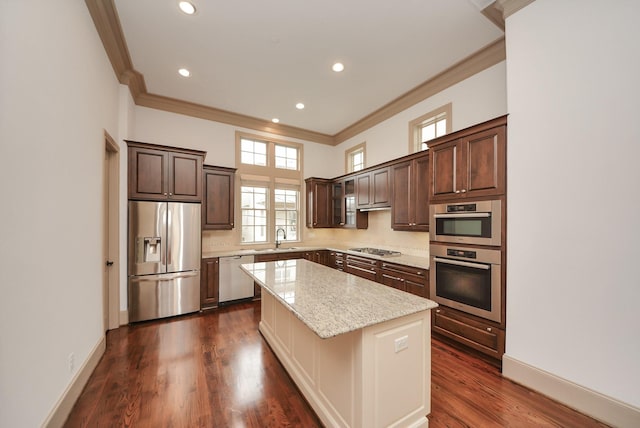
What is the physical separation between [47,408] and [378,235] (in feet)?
14.6

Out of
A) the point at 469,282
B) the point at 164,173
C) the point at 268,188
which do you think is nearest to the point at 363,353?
the point at 469,282

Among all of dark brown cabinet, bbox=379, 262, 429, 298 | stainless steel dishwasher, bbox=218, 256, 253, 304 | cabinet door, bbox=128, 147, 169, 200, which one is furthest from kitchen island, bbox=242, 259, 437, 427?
cabinet door, bbox=128, 147, 169, 200

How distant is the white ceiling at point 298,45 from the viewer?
2.38m

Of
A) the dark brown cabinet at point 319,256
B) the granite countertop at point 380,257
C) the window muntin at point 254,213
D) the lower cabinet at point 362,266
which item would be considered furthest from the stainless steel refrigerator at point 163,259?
the lower cabinet at point 362,266

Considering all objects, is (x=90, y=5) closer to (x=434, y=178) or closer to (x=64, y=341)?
(x=64, y=341)

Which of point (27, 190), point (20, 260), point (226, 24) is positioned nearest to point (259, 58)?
point (226, 24)

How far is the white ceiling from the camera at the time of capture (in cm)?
238

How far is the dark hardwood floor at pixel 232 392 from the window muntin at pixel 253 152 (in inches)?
138

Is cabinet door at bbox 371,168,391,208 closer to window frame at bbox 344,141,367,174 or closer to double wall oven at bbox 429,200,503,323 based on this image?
window frame at bbox 344,141,367,174

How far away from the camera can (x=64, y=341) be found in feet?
5.98

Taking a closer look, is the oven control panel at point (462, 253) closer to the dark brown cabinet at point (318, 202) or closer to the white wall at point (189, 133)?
the dark brown cabinet at point (318, 202)

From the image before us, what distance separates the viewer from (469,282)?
254 centimetres

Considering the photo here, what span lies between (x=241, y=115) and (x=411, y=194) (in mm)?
3650

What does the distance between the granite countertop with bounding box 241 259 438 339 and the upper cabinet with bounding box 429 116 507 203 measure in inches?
56.7
